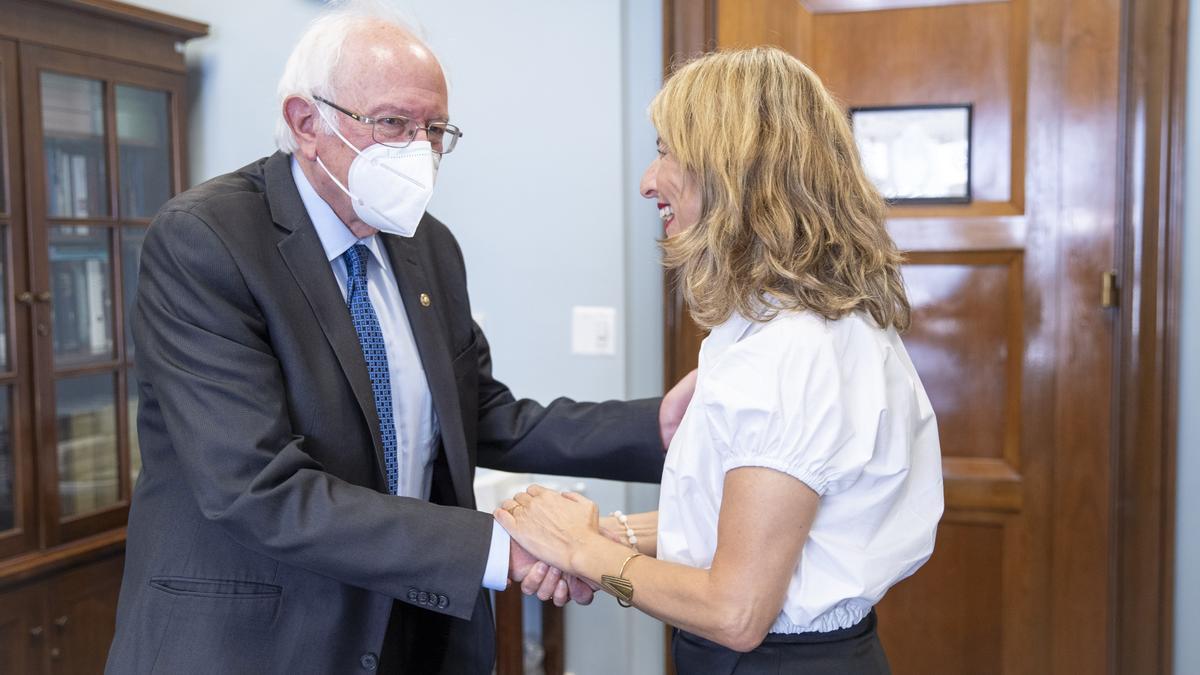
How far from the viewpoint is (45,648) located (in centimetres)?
246

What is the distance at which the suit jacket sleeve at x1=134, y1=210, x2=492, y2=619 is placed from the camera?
4.30ft

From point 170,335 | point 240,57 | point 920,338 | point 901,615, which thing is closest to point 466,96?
point 240,57

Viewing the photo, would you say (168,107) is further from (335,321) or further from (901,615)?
(901,615)

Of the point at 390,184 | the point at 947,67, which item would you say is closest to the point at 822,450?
the point at 390,184

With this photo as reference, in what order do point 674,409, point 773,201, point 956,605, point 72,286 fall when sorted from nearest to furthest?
1. point 773,201
2. point 674,409
3. point 956,605
4. point 72,286

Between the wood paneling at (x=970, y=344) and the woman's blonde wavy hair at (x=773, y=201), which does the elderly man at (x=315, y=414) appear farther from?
the wood paneling at (x=970, y=344)

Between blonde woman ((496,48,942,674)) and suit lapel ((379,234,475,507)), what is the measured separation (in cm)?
34

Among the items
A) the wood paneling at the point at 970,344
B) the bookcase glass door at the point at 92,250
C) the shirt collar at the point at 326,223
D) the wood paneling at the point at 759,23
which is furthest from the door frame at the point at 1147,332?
the bookcase glass door at the point at 92,250

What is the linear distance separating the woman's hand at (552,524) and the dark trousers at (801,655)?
0.66 feet

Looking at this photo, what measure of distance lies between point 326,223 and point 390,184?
0.11 m

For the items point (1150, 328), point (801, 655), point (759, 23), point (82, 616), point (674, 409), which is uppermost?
point (759, 23)

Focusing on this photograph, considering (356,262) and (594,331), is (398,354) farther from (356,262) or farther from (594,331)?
(594,331)

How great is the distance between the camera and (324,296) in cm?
145

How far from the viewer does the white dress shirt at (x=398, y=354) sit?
1547 millimetres
